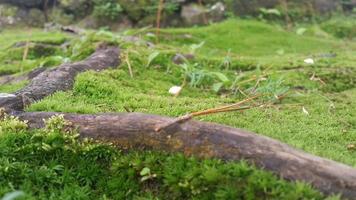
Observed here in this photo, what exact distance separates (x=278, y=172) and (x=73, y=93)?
6.58ft

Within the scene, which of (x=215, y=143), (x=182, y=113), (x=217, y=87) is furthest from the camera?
(x=217, y=87)

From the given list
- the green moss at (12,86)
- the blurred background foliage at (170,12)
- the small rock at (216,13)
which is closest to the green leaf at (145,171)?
the green moss at (12,86)

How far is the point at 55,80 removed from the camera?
4219 millimetres

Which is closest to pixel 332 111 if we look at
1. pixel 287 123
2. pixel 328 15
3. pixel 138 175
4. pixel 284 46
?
pixel 287 123

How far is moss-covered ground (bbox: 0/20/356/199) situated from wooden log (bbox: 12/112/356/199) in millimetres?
77

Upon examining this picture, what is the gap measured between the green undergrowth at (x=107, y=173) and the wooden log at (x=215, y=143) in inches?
2.6

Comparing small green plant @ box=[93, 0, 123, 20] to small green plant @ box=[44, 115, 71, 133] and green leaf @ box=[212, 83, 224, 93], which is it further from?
small green plant @ box=[44, 115, 71, 133]

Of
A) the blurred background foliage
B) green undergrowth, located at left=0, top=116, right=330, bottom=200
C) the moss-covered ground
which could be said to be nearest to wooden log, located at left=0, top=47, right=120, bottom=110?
the moss-covered ground

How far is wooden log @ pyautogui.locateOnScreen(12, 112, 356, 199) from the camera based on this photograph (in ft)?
8.50

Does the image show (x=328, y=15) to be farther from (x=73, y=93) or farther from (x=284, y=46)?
(x=73, y=93)

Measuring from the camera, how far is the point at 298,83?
518cm

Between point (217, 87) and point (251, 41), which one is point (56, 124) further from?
point (251, 41)

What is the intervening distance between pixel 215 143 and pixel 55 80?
1.89 meters

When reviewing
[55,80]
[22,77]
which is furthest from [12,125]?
[22,77]
